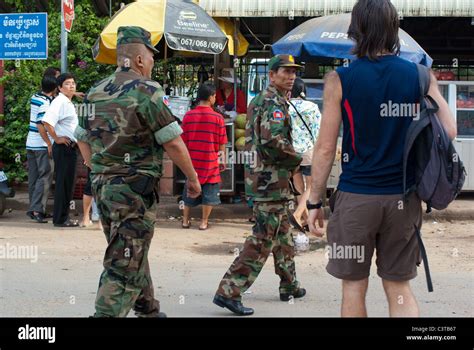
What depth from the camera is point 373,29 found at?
4184mm

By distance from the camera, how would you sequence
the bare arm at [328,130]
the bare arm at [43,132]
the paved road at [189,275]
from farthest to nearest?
the bare arm at [43,132] < the paved road at [189,275] < the bare arm at [328,130]

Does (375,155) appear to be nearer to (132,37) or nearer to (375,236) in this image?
(375,236)

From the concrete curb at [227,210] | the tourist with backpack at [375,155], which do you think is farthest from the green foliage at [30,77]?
the tourist with backpack at [375,155]

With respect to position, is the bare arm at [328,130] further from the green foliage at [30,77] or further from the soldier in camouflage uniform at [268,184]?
the green foliage at [30,77]

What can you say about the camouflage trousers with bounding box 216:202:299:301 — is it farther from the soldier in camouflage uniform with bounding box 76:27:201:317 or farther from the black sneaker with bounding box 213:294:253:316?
the soldier in camouflage uniform with bounding box 76:27:201:317

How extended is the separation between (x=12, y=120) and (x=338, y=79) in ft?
30.5

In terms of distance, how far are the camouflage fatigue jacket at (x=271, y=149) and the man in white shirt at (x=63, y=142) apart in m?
4.45

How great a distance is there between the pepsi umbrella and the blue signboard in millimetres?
3279

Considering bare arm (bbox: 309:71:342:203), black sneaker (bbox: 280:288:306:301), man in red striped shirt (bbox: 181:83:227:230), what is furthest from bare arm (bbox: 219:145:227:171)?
bare arm (bbox: 309:71:342:203)

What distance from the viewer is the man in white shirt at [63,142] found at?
10.2 meters

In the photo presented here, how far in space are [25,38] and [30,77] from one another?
1.33 metres

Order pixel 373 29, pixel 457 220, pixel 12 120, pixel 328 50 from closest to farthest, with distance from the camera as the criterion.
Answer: pixel 373 29 < pixel 328 50 < pixel 457 220 < pixel 12 120
